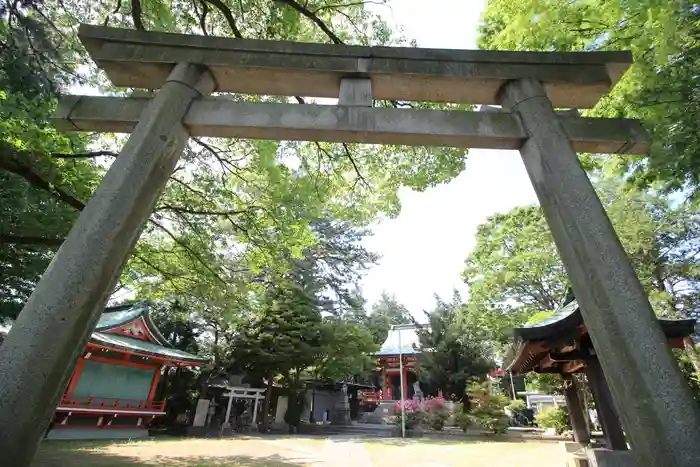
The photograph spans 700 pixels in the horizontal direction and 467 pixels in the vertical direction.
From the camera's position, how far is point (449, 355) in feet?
67.2

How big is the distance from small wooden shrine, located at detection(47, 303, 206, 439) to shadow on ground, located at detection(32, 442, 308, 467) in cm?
214

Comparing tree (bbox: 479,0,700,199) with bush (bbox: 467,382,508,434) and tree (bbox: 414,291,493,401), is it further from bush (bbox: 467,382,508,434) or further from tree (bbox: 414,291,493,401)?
tree (bbox: 414,291,493,401)

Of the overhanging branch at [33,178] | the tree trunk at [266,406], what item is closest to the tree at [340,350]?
the tree trunk at [266,406]

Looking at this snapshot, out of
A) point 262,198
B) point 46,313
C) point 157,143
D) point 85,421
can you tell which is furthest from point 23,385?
point 85,421

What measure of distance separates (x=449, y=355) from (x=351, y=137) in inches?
788

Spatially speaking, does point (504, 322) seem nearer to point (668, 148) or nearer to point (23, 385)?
point (668, 148)

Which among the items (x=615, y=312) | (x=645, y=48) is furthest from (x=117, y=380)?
(x=645, y=48)

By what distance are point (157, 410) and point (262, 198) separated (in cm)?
1314

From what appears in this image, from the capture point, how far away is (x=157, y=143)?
2.58 metres

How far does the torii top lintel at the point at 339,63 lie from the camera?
3.02 metres

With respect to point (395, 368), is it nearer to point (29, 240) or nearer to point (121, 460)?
point (121, 460)

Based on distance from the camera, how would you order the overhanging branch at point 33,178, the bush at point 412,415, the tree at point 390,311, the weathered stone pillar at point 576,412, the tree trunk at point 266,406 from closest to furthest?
1. the overhanging branch at point 33,178
2. the weathered stone pillar at point 576,412
3. the bush at point 412,415
4. the tree trunk at point 266,406
5. the tree at point 390,311

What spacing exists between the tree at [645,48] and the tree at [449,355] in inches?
691

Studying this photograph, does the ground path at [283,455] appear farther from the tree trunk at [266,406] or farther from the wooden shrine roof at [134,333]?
the tree trunk at [266,406]
